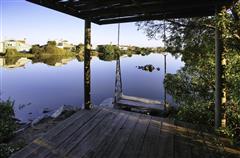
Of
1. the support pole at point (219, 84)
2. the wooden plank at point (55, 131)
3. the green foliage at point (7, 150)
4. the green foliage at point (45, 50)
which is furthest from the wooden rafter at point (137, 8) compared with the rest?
the green foliage at point (45, 50)

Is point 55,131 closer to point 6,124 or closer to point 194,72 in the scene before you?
point 6,124

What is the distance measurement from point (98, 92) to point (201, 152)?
498 inches

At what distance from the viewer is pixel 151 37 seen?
4.73 meters

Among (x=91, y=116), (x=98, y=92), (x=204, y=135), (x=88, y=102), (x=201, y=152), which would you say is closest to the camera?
(x=201, y=152)

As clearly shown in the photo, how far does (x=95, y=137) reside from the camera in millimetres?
3461

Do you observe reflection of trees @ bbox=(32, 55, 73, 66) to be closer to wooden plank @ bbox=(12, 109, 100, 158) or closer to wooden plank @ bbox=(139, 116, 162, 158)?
wooden plank @ bbox=(12, 109, 100, 158)

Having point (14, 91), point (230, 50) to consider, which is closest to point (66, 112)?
point (230, 50)

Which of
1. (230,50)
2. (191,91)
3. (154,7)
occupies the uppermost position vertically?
(154,7)

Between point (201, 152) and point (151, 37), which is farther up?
point (151, 37)

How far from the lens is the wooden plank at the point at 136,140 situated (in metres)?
2.91

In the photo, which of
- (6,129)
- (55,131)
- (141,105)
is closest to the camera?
(55,131)

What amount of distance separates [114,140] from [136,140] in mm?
350

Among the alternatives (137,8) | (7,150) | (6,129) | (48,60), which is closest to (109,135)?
(7,150)

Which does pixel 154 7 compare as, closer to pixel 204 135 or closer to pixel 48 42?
pixel 204 135
